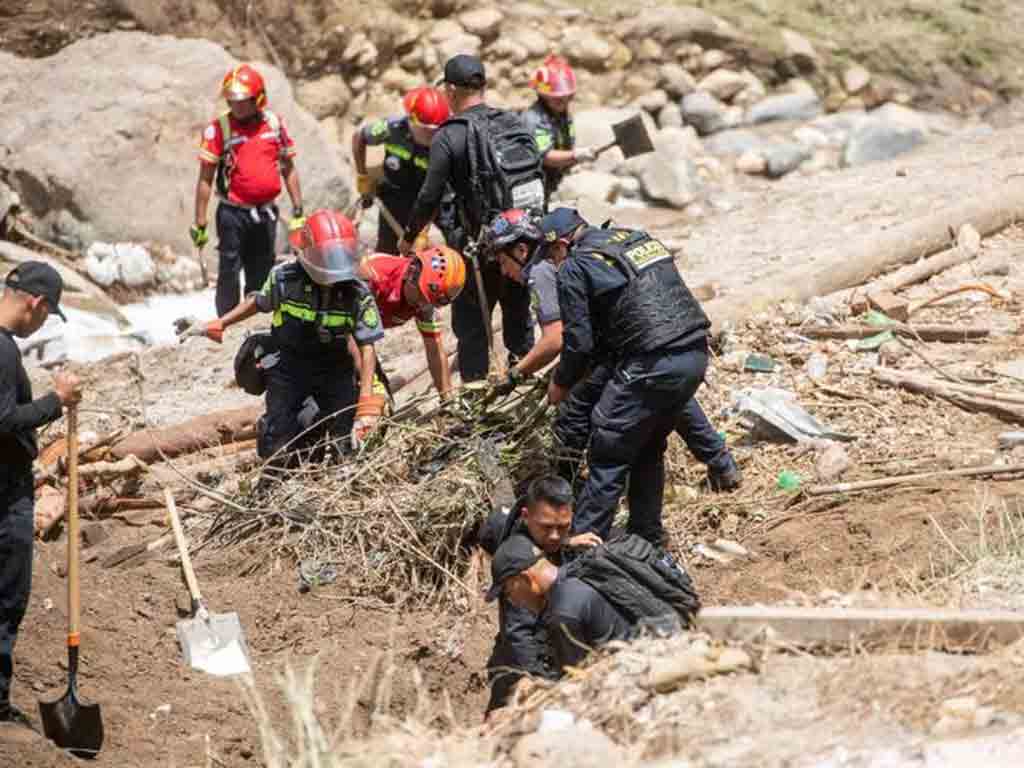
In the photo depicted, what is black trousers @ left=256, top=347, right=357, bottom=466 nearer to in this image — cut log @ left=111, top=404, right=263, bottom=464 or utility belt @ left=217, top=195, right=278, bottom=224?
cut log @ left=111, top=404, right=263, bottom=464

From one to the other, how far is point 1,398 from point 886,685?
3206 mm

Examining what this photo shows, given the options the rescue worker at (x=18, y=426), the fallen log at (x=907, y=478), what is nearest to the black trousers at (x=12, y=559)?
the rescue worker at (x=18, y=426)

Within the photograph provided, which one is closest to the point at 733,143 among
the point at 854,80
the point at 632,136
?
the point at 854,80

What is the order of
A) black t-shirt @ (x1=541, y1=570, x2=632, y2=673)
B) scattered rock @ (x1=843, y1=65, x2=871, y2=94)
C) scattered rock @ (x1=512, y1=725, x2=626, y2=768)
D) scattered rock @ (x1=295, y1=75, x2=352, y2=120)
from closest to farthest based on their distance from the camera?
scattered rock @ (x1=512, y1=725, x2=626, y2=768)
black t-shirt @ (x1=541, y1=570, x2=632, y2=673)
scattered rock @ (x1=295, y1=75, x2=352, y2=120)
scattered rock @ (x1=843, y1=65, x2=871, y2=94)

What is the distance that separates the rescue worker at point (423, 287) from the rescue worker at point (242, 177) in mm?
2642

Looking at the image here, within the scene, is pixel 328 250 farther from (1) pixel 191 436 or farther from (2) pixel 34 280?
(1) pixel 191 436

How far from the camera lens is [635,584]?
5.36 metres

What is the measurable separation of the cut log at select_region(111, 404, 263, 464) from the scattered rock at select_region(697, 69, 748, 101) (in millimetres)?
8948

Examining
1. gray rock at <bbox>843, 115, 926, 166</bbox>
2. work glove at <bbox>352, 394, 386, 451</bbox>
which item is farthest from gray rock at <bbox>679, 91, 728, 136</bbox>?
work glove at <bbox>352, 394, 386, 451</bbox>

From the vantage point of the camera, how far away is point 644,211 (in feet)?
47.3

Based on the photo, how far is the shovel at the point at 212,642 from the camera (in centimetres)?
678

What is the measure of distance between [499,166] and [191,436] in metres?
2.34

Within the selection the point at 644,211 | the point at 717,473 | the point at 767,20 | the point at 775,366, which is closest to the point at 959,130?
the point at 767,20

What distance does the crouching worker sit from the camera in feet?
17.3
